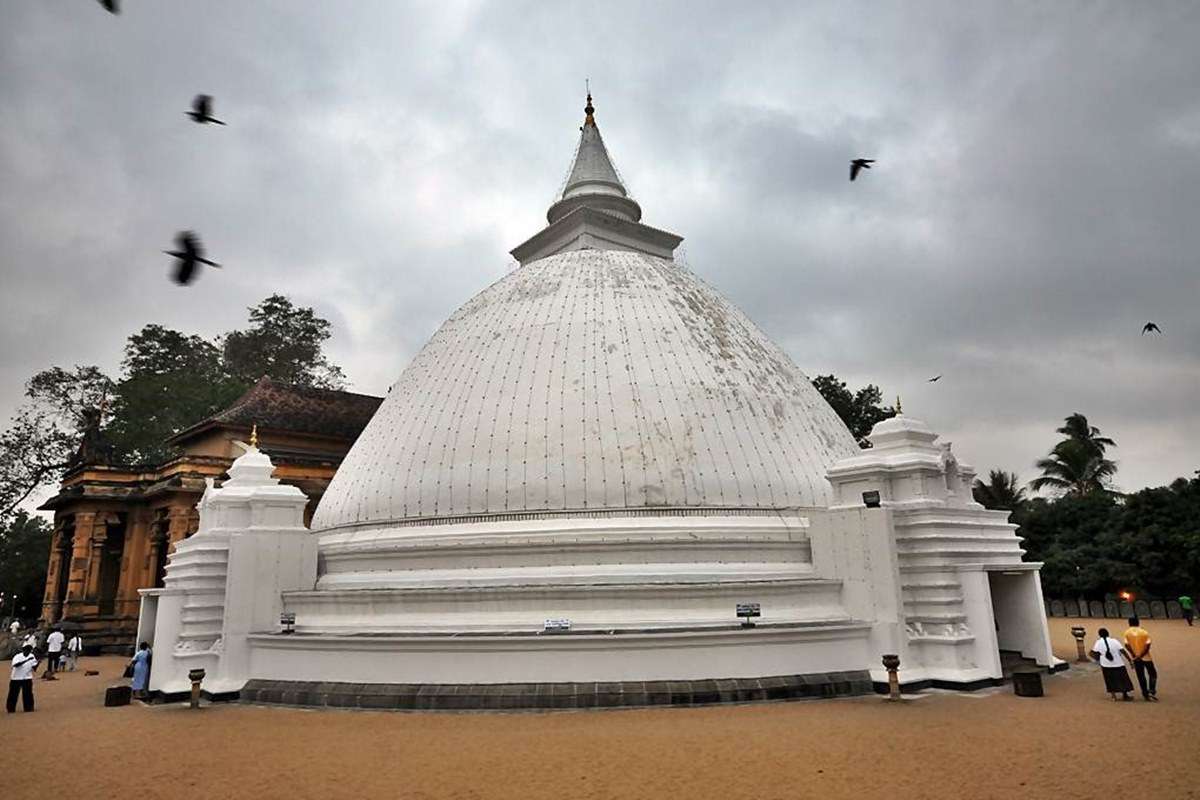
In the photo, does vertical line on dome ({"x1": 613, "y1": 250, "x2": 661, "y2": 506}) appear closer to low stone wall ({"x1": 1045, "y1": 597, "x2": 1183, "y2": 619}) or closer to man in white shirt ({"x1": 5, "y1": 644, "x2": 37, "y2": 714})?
man in white shirt ({"x1": 5, "y1": 644, "x2": 37, "y2": 714})

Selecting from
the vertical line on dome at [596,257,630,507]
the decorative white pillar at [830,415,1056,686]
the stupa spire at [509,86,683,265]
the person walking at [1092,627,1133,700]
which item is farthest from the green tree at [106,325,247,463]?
the person walking at [1092,627,1133,700]

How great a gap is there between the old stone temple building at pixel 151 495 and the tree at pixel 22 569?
19614 millimetres

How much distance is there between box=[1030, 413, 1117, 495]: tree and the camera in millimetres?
43531

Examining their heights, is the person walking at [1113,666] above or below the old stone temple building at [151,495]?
below

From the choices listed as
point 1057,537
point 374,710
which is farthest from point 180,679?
point 1057,537

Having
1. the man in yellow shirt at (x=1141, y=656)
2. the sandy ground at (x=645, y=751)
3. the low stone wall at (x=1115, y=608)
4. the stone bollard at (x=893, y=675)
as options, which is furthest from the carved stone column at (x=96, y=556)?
the low stone wall at (x=1115, y=608)

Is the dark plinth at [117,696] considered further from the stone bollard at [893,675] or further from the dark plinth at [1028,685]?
the dark plinth at [1028,685]

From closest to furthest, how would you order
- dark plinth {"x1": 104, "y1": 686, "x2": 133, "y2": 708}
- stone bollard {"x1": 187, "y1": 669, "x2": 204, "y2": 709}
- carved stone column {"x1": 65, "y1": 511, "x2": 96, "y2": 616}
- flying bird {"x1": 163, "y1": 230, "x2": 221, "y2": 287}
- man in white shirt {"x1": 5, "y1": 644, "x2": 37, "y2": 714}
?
1. flying bird {"x1": 163, "y1": 230, "x2": 221, "y2": 287}
2. stone bollard {"x1": 187, "y1": 669, "x2": 204, "y2": 709}
3. man in white shirt {"x1": 5, "y1": 644, "x2": 37, "y2": 714}
4. dark plinth {"x1": 104, "y1": 686, "x2": 133, "y2": 708}
5. carved stone column {"x1": 65, "y1": 511, "x2": 96, "y2": 616}

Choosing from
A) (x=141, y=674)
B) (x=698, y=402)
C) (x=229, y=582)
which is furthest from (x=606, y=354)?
(x=141, y=674)

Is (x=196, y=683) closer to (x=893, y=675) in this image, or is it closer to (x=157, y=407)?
(x=893, y=675)

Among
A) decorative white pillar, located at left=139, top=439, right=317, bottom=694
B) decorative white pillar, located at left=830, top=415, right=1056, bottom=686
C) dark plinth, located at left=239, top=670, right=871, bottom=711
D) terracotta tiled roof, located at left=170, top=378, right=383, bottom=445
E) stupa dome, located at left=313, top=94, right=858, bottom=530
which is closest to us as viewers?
dark plinth, located at left=239, top=670, right=871, bottom=711

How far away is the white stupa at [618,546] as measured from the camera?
12.8 m

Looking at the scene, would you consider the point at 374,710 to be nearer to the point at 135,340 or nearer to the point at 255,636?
the point at 255,636

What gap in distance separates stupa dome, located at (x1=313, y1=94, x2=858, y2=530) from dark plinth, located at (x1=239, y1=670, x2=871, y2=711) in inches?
138
